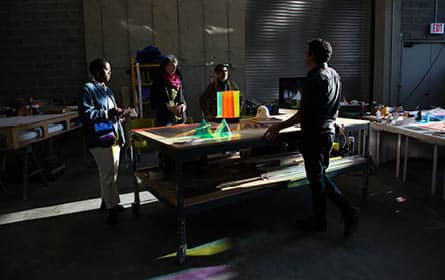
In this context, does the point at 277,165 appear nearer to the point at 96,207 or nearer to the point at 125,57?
the point at 96,207

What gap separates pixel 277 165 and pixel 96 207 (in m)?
1.83

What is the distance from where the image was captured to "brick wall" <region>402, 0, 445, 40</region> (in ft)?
23.8

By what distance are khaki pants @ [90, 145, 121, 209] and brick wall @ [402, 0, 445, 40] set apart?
6.59 metres

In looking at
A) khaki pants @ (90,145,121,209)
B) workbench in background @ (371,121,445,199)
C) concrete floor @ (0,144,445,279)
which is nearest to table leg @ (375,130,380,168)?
workbench in background @ (371,121,445,199)

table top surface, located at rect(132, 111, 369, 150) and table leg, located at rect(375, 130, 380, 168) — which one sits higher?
table top surface, located at rect(132, 111, 369, 150)

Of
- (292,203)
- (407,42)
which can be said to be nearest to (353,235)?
(292,203)

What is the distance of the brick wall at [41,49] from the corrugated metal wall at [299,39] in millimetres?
3036

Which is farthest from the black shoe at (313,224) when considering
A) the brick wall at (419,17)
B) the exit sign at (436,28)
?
the exit sign at (436,28)

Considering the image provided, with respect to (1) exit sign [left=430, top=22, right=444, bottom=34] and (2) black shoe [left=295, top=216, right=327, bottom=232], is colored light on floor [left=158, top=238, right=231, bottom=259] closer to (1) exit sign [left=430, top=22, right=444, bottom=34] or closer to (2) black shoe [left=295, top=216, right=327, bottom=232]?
(2) black shoe [left=295, top=216, right=327, bottom=232]

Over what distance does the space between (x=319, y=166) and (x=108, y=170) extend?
1744 millimetres

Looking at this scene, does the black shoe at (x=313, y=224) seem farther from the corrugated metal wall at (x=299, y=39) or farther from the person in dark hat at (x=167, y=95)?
the corrugated metal wall at (x=299, y=39)

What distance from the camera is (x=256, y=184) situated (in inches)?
113

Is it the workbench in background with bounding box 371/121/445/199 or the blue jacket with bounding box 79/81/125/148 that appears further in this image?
the workbench in background with bounding box 371/121/445/199

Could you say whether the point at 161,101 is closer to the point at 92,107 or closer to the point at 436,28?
the point at 92,107
